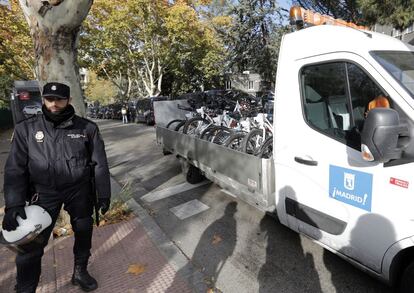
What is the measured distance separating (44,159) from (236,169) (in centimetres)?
220

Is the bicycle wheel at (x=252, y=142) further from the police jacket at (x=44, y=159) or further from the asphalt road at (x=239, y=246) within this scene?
the police jacket at (x=44, y=159)

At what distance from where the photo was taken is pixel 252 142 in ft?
17.7

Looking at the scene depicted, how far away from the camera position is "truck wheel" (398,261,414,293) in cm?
235

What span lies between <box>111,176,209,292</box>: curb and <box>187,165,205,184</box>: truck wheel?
4.35ft

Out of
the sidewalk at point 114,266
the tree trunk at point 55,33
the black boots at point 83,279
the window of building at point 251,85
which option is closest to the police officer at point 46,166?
the black boots at point 83,279

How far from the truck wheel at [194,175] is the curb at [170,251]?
132cm

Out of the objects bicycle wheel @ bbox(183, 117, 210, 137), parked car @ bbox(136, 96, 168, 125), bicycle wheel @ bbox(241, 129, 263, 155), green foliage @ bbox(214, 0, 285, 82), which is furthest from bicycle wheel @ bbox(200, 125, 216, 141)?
green foliage @ bbox(214, 0, 285, 82)

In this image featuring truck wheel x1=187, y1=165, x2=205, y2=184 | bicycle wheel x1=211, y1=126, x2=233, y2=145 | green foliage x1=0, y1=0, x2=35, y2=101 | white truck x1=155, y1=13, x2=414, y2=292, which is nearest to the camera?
white truck x1=155, y1=13, x2=414, y2=292

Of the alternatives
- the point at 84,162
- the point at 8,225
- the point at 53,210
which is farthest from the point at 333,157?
the point at 8,225

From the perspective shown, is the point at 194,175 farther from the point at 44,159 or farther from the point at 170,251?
the point at 44,159

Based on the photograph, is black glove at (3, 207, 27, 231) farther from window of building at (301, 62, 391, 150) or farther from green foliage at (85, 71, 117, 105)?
green foliage at (85, 71, 117, 105)

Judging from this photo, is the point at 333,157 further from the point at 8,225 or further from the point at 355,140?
the point at 8,225

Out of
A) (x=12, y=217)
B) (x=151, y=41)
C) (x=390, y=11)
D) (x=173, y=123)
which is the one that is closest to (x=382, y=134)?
(x=12, y=217)

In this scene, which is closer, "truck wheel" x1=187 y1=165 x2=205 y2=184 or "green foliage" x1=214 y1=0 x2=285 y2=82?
"truck wheel" x1=187 y1=165 x2=205 y2=184
